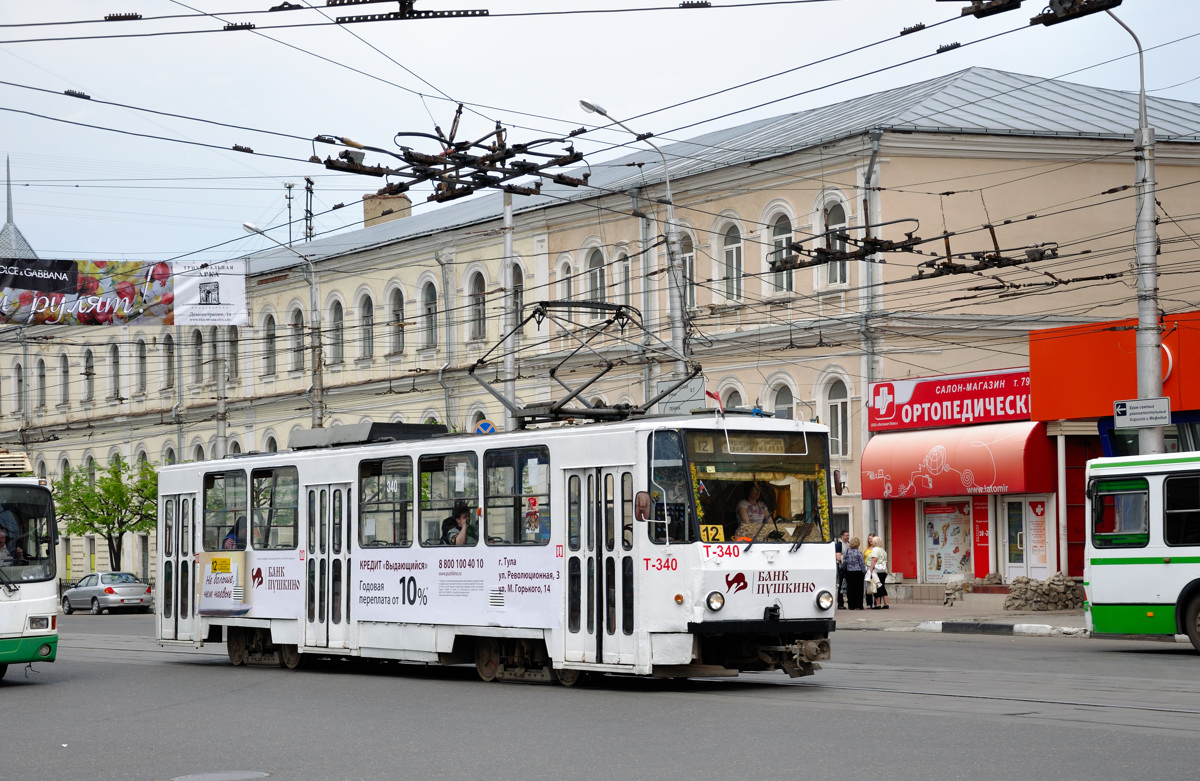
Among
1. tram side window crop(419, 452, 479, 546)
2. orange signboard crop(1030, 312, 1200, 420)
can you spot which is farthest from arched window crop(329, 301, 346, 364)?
tram side window crop(419, 452, 479, 546)

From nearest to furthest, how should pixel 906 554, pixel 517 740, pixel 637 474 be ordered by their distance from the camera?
1. pixel 517 740
2. pixel 637 474
3. pixel 906 554

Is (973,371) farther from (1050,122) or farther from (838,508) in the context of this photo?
(1050,122)

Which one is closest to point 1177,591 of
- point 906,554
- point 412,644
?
point 412,644

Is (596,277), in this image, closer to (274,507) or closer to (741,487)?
(274,507)

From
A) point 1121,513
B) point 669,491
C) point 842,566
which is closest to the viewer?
point 669,491

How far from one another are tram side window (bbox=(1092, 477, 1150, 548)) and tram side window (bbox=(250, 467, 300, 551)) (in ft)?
34.6

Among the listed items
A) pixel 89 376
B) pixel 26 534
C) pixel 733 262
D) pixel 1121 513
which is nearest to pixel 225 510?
pixel 26 534

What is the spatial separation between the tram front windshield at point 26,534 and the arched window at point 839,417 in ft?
71.4

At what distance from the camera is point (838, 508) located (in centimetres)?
3766

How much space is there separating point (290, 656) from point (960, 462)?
56.0ft

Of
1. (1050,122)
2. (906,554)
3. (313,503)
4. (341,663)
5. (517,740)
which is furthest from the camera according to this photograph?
(1050,122)

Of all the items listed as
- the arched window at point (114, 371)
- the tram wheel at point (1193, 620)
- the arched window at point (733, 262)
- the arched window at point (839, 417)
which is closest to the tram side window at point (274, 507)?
the tram wheel at point (1193, 620)

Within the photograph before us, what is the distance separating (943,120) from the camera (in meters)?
37.8

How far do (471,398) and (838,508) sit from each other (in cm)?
1401
